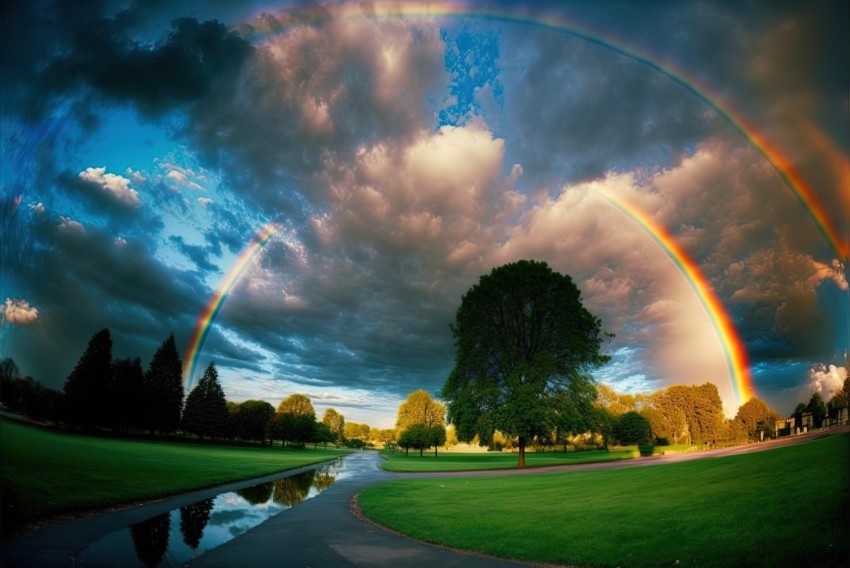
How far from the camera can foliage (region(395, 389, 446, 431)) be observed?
10556 centimetres

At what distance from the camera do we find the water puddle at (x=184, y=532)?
9914 millimetres

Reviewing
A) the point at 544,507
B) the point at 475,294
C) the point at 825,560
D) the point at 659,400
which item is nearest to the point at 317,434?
the point at 659,400

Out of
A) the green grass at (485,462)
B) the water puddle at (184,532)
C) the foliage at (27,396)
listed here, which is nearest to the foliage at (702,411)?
the green grass at (485,462)

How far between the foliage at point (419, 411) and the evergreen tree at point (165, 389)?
161 ft

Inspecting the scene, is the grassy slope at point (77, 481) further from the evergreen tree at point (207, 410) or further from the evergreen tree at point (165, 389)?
the evergreen tree at point (207, 410)

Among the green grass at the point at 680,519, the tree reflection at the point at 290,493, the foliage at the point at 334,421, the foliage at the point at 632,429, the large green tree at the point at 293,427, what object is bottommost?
the foliage at the point at 334,421

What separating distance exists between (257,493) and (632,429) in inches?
3040

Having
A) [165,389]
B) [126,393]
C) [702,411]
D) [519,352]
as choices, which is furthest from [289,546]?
[165,389]

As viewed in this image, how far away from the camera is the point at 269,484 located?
29781 millimetres

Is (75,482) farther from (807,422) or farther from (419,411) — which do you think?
(419,411)

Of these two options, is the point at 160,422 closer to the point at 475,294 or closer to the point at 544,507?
the point at 475,294

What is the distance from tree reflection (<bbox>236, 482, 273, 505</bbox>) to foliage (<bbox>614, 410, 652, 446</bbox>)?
74.1 meters

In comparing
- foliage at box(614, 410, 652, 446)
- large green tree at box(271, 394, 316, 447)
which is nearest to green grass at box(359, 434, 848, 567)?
foliage at box(614, 410, 652, 446)

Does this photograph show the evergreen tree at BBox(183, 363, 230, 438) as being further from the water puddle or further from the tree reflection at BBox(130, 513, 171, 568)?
the tree reflection at BBox(130, 513, 171, 568)
